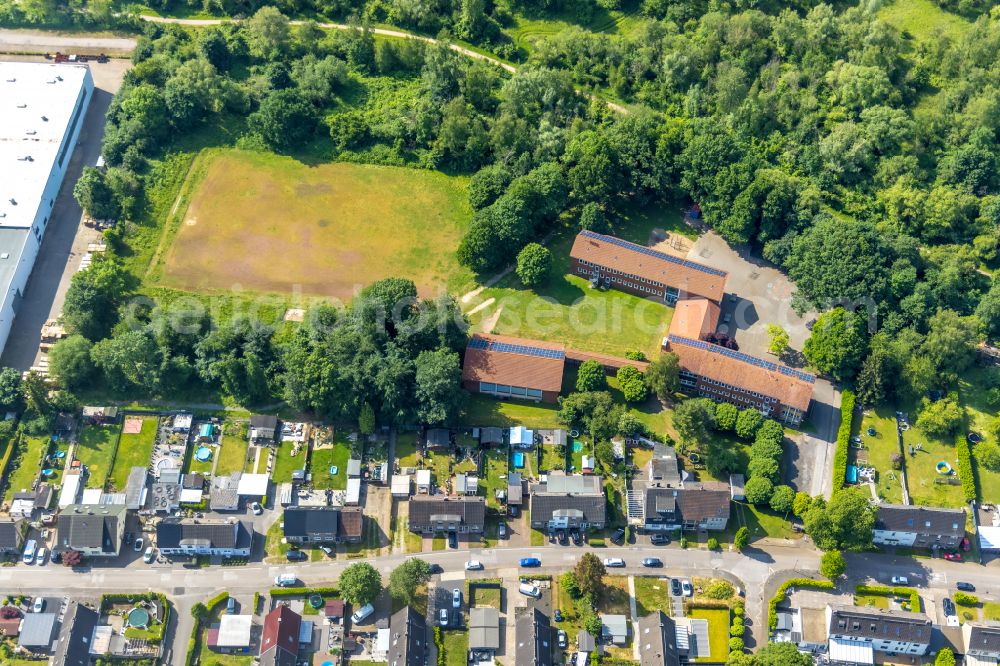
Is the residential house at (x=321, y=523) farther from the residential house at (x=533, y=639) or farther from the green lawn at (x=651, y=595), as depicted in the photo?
the green lawn at (x=651, y=595)

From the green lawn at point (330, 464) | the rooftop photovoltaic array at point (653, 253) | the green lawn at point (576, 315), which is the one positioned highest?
the rooftop photovoltaic array at point (653, 253)

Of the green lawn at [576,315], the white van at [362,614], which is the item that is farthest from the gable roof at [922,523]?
the white van at [362,614]

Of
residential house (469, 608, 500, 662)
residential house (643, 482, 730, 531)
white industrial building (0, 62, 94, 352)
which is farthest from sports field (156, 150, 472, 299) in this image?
residential house (469, 608, 500, 662)

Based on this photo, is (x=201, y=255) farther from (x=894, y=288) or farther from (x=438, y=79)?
(x=894, y=288)

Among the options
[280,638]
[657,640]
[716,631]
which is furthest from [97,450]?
[716,631]

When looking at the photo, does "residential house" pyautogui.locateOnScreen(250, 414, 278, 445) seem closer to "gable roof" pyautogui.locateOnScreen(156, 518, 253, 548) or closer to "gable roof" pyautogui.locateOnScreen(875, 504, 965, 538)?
"gable roof" pyautogui.locateOnScreen(156, 518, 253, 548)

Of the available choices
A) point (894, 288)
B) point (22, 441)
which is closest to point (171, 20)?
point (22, 441)
